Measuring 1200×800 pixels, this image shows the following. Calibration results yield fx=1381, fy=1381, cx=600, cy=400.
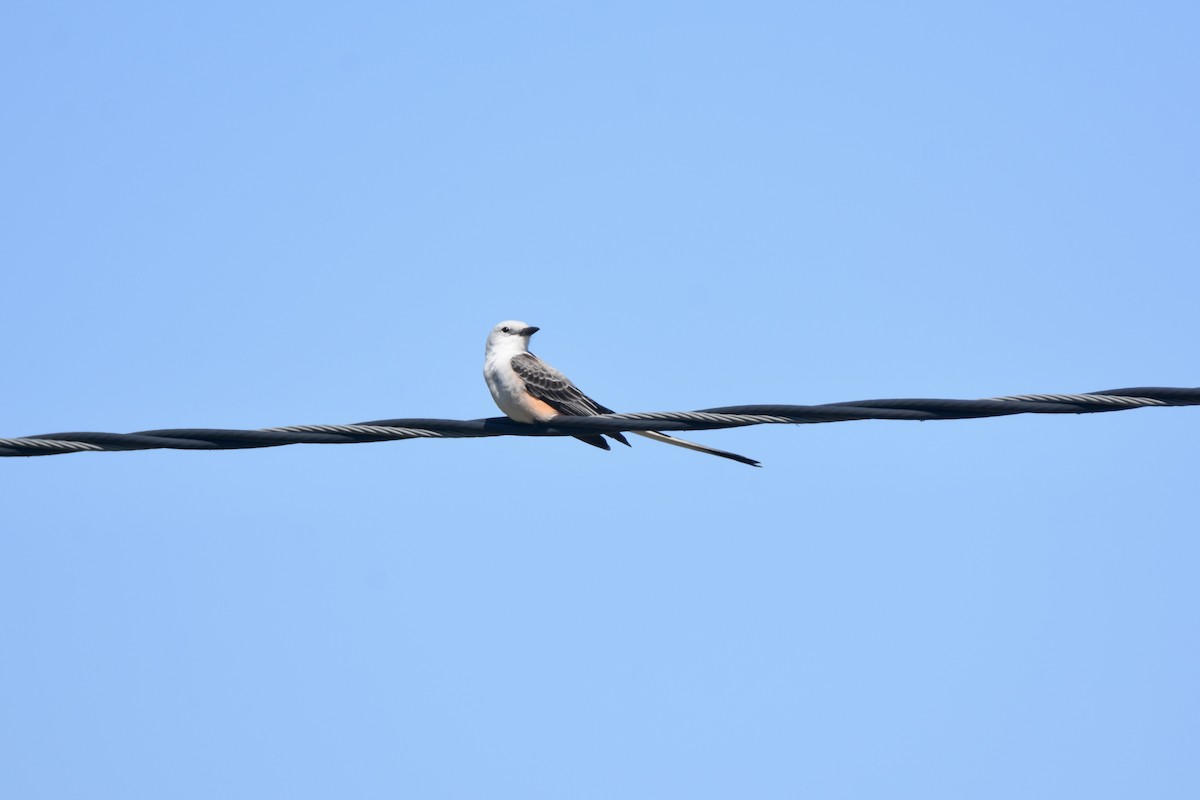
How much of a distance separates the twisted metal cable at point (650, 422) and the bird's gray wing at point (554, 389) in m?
2.09

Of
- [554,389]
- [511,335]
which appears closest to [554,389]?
[554,389]

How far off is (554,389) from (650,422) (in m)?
2.68

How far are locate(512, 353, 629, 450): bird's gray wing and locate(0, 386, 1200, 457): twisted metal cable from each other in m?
2.09

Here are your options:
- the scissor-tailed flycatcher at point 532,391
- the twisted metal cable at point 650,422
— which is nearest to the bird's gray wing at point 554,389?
the scissor-tailed flycatcher at point 532,391

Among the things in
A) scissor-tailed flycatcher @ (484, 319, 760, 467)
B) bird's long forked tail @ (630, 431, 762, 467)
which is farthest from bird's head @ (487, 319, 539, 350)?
bird's long forked tail @ (630, 431, 762, 467)

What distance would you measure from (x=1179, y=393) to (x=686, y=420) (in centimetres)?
216

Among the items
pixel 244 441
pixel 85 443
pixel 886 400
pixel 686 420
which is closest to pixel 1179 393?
pixel 886 400

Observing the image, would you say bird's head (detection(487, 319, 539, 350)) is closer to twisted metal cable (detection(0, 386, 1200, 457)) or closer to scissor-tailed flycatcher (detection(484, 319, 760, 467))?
scissor-tailed flycatcher (detection(484, 319, 760, 467))

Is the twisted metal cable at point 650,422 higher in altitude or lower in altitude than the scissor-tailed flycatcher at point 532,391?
lower

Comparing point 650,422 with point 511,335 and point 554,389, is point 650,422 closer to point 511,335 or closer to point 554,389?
point 554,389

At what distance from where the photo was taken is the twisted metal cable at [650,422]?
6008 mm

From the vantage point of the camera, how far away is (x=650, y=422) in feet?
21.8

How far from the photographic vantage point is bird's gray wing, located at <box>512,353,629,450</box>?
363 inches

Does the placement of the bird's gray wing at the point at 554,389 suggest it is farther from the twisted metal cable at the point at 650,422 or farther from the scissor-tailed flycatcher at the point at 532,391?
the twisted metal cable at the point at 650,422
